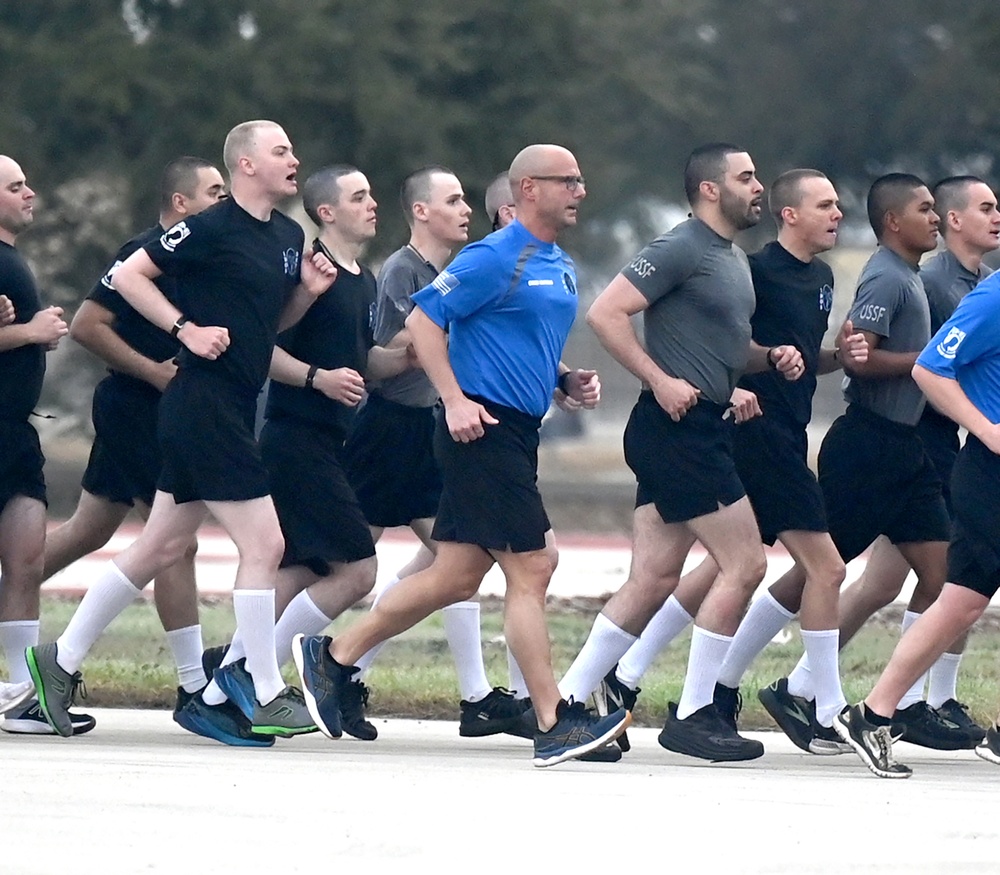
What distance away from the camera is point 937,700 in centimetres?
912

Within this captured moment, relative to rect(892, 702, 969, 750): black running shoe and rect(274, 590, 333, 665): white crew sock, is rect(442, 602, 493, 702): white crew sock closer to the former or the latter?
rect(274, 590, 333, 665): white crew sock

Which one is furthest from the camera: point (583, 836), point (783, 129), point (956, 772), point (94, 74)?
point (783, 129)

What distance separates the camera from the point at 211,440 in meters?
8.12

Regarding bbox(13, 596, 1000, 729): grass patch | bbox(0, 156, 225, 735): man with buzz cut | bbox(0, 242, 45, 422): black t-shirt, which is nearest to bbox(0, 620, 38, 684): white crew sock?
bbox(0, 156, 225, 735): man with buzz cut

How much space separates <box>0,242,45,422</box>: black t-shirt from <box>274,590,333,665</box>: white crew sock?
1192 mm

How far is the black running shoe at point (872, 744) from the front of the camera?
777 centimetres

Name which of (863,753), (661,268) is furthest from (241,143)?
(863,753)

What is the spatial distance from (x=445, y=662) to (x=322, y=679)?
10.2 feet

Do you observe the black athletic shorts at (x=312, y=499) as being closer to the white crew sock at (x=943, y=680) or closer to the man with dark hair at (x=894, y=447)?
the man with dark hair at (x=894, y=447)

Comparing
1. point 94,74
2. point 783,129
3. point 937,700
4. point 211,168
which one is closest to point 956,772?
point 937,700

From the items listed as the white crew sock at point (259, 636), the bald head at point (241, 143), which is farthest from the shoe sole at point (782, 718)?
the bald head at point (241, 143)

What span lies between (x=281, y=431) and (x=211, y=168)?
1094 mm

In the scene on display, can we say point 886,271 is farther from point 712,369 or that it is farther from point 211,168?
point 211,168

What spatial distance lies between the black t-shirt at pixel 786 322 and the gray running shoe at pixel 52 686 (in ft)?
8.63
